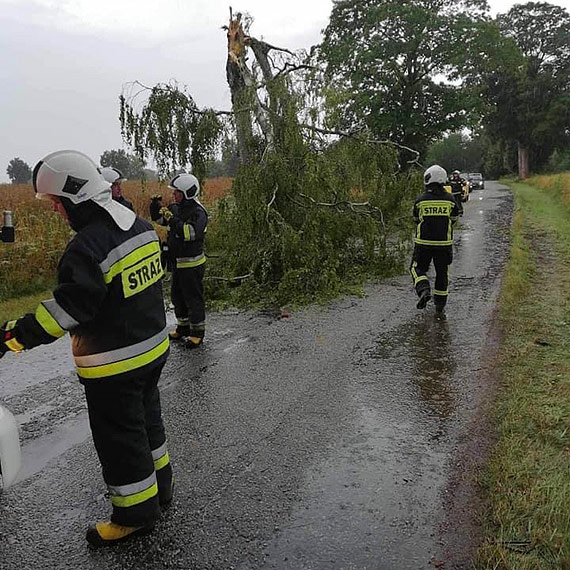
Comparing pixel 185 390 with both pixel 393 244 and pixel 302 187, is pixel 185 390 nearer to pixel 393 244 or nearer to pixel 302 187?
pixel 302 187

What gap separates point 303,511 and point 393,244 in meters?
7.48

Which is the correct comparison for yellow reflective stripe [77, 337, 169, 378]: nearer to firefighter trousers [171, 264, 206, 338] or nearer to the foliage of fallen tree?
firefighter trousers [171, 264, 206, 338]

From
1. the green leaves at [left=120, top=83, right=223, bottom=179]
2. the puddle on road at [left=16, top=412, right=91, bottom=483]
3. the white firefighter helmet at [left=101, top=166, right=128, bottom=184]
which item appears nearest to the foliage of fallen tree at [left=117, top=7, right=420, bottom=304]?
the green leaves at [left=120, top=83, right=223, bottom=179]

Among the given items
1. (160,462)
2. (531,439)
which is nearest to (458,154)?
(531,439)

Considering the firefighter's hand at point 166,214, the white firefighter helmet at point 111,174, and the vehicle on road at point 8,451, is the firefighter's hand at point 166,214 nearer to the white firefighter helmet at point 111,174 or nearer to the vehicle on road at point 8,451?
the white firefighter helmet at point 111,174

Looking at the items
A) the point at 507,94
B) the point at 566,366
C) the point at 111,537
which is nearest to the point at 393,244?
the point at 566,366

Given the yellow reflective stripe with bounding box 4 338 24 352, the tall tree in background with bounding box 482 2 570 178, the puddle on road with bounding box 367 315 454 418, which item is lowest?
the puddle on road with bounding box 367 315 454 418

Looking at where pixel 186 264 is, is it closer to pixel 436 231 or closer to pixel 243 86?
pixel 436 231

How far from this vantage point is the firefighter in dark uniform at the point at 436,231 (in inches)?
287

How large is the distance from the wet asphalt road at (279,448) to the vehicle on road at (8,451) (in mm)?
348

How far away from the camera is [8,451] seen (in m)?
2.91

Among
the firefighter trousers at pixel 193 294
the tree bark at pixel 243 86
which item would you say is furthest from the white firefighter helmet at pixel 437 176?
the tree bark at pixel 243 86

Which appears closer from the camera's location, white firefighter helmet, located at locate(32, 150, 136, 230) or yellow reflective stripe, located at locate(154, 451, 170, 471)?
white firefighter helmet, located at locate(32, 150, 136, 230)

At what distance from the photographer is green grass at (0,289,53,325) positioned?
7613 mm
